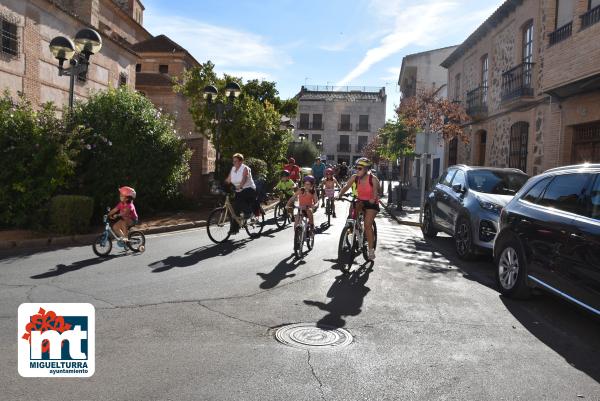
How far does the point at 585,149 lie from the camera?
12789mm

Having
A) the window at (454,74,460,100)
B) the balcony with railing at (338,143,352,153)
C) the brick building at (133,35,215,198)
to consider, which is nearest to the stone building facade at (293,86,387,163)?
the balcony with railing at (338,143,352,153)

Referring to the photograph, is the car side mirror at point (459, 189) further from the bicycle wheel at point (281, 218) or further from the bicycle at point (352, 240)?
the bicycle wheel at point (281, 218)

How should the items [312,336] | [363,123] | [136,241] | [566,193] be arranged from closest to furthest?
[312,336] < [566,193] < [136,241] < [363,123]

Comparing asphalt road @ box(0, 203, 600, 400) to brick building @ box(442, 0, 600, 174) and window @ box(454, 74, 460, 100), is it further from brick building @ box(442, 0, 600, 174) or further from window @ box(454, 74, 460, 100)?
window @ box(454, 74, 460, 100)

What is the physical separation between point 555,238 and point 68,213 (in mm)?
8280

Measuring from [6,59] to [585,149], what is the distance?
61.7 ft

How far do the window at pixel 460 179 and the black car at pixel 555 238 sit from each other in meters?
3.18

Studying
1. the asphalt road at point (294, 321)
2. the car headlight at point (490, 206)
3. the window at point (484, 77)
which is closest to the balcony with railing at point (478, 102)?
the window at point (484, 77)


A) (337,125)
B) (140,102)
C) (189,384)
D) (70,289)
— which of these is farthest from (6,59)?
(337,125)

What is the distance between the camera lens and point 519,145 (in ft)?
56.1

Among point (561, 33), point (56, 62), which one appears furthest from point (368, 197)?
point (56, 62)

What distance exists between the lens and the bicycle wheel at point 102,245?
7854 mm

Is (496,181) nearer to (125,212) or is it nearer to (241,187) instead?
(241,187)

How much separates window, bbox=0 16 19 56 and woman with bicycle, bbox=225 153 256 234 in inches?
497
